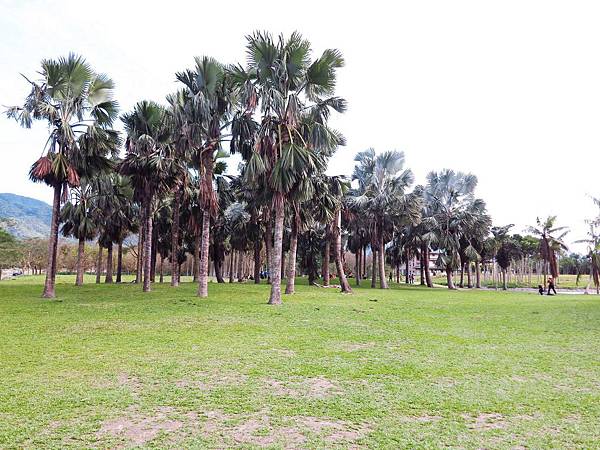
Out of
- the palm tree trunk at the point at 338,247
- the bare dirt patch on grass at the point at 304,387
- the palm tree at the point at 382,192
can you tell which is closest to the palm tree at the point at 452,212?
the palm tree at the point at 382,192

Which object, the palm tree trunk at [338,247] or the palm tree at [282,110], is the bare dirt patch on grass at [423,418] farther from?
the palm tree trunk at [338,247]

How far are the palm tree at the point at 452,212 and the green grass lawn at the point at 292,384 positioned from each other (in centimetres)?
2637

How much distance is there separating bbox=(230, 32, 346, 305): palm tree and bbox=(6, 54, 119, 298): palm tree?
18.4 ft

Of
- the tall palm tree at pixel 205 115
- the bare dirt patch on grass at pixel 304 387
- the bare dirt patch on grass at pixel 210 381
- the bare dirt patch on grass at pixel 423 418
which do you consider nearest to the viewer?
the bare dirt patch on grass at pixel 423 418

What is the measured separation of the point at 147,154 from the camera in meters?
21.1

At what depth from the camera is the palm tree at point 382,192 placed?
3347 cm

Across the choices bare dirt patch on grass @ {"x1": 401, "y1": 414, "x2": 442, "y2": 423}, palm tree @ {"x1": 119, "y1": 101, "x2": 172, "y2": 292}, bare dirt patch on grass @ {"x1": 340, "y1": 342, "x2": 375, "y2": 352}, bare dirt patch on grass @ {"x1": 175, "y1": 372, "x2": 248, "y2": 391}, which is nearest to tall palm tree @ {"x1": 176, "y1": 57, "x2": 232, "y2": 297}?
Answer: palm tree @ {"x1": 119, "y1": 101, "x2": 172, "y2": 292}

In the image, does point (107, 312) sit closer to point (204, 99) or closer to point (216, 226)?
point (204, 99)

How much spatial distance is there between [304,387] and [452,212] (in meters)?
35.6

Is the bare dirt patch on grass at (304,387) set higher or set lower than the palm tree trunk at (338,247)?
lower

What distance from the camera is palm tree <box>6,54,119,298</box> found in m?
17.4

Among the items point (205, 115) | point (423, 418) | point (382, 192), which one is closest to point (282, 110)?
point (205, 115)

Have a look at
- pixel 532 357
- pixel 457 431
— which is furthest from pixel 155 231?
pixel 457 431

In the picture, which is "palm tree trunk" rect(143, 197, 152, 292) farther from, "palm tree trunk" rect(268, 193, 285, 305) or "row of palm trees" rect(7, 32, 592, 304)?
"palm tree trunk" rect(268, 193, 285, 305)
